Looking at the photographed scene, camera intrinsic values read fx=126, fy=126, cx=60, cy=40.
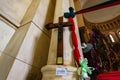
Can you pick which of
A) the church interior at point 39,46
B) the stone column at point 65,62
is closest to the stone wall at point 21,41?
the church interior at point 39,46

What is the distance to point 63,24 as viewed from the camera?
1.18 metres

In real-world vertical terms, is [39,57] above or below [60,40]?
below

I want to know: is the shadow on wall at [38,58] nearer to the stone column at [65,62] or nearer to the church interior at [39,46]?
the church interior at [39,46]

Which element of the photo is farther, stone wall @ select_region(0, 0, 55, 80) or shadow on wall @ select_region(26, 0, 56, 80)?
shadow on wall @ select_region(26, 0, 56, 80)

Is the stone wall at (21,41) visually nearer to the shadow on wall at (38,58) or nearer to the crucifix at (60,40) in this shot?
the shadow on wall at (38,58)

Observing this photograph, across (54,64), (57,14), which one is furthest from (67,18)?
(54,64)

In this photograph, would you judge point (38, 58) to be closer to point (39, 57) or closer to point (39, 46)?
point (39, 57)

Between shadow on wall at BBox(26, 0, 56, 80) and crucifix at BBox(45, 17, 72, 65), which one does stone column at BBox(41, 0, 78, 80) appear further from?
shadow on wall at BBox(26, 0, 56, 80)

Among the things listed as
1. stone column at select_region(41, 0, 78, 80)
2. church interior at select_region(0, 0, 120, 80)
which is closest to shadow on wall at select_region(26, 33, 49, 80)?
church interior at select_region(0, 0, 120, 80)

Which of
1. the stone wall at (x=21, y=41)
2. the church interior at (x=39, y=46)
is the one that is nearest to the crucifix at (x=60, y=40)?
the church interior at (x=39, y=46)

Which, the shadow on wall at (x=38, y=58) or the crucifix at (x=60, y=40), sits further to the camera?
the shadow on wall at (x=38, y=58)

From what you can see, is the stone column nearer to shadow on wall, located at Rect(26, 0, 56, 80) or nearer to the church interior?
the church interior

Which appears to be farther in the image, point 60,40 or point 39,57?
point 39,57

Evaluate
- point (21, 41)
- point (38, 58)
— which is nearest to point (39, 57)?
point (38, 58)
